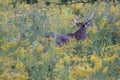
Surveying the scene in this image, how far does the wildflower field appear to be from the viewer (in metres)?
5.30

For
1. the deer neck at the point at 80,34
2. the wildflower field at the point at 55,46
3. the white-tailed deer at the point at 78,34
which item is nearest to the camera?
the wildflower field at the point at 55,46

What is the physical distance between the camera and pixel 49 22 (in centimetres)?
974

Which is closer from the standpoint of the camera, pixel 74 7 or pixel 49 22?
pixel 49 22

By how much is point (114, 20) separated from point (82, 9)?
3020 mm

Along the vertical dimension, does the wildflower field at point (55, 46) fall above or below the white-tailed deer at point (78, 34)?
above

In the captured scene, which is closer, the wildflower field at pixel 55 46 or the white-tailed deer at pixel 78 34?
the wildflower field at pixel 55 46

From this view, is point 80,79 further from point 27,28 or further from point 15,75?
point 27,28

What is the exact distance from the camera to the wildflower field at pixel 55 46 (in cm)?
530

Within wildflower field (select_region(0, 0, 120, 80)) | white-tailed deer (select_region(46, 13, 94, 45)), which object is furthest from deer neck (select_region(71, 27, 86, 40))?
wildflower field (select_region(0, 0, 120, 80))

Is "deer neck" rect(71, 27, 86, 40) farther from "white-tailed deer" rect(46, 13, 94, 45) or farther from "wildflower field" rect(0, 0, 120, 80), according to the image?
"wildflower field" rect(0, 0, 120, 80)

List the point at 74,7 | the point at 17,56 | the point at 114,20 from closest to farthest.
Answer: the point at 17,56, the point at 114,20, the point at 74,7

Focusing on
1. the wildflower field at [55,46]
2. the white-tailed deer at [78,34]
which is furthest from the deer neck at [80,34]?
the wildflower field at [55,46]

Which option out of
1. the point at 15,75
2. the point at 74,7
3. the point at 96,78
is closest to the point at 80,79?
the point at 96,78

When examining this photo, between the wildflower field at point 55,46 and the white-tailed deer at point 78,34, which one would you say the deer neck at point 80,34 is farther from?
the wildflower field at point 55,46
